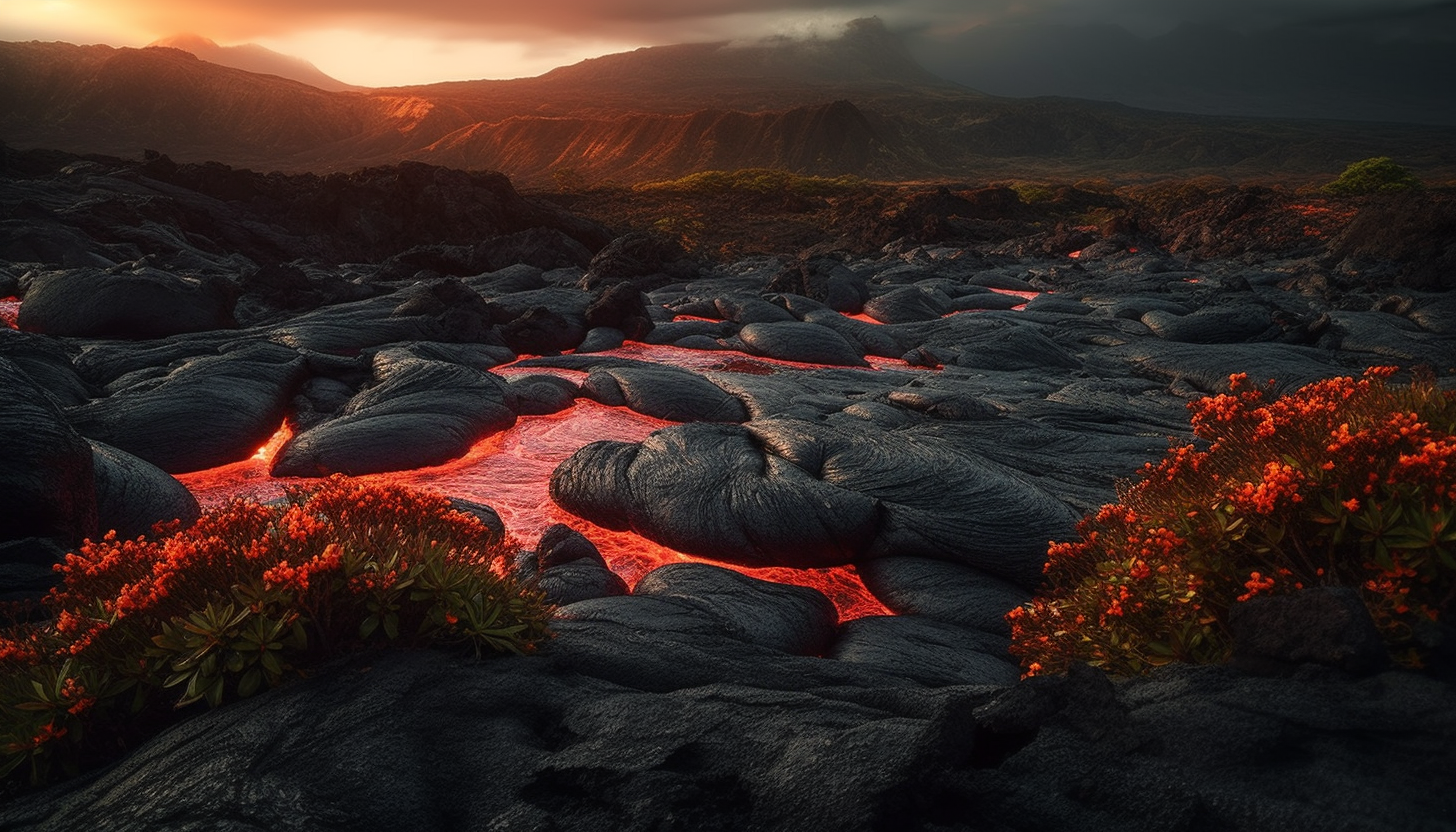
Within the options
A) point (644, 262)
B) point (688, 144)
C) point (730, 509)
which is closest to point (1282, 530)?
point (730, 509)

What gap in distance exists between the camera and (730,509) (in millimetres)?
12617

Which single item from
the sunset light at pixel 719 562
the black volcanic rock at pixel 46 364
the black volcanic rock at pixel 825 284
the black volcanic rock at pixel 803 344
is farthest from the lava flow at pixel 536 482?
the black volcanic rock at pixel 825 284

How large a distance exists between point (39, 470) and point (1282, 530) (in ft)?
40.7

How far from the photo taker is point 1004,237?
71.9m

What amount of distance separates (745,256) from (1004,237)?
25.8 meters

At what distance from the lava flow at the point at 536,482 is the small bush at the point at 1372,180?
84.0 m

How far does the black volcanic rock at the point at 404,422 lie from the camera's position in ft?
51.8

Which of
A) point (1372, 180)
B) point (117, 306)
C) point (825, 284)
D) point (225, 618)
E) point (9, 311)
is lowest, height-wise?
point (9, 311)

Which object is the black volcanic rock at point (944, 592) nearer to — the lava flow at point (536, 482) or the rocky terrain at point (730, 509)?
the rocky terrain at point (730, 509)

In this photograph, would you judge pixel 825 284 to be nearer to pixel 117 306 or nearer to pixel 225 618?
pixel 117 306

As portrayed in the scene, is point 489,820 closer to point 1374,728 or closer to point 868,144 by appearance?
point 1374,728

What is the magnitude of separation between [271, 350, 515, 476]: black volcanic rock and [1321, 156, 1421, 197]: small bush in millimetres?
85838

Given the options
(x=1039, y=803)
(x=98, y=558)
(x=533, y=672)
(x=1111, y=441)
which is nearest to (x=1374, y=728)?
(x=1039, y=803)

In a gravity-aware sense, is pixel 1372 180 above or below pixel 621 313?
above
